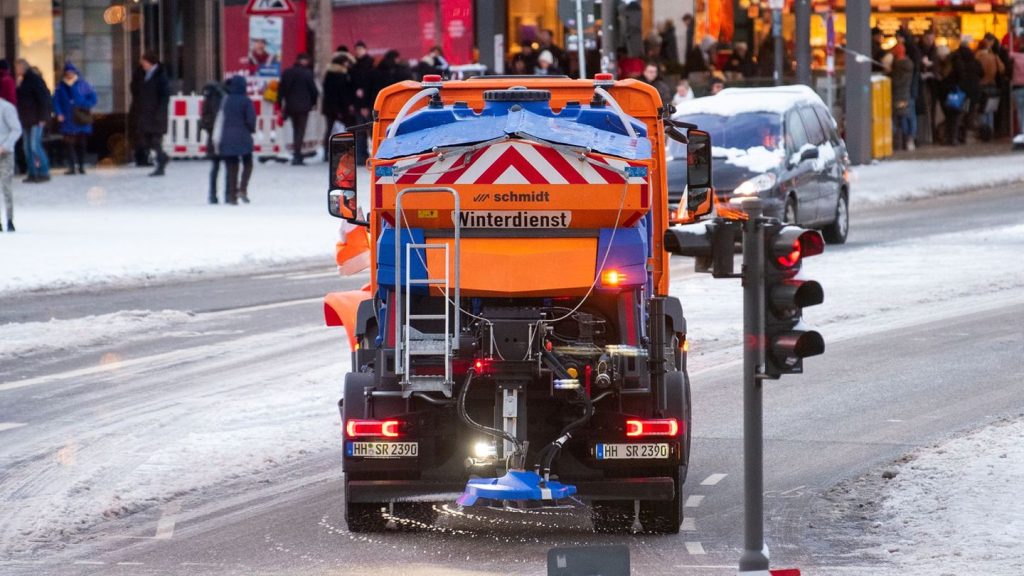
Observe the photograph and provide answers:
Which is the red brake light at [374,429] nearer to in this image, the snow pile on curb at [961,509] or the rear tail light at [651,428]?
the rear tail light at [651,428]

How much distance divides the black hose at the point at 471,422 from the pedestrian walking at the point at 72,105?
2458 cm

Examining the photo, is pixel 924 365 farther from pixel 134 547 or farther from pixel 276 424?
pixel 134 547

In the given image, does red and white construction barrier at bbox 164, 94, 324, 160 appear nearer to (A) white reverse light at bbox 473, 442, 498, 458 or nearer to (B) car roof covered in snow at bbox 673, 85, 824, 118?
(B) car roof covered in snow at bbox 673, 85, 824, 118

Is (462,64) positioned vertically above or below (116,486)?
above

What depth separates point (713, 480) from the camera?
10492 mm

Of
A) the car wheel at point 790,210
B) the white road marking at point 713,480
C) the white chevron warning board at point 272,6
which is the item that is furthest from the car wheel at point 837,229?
the white road marking at point 713,480

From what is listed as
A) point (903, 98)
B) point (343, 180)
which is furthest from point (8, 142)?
point (903, 98)

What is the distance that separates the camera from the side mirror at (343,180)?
10645 mm

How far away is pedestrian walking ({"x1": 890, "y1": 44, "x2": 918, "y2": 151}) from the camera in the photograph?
3850 centimetres

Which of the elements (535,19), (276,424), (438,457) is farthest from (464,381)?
(535,19)

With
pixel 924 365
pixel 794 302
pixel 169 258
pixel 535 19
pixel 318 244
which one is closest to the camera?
pixel 794 302

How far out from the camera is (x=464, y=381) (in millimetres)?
8789

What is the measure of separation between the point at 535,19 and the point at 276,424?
32.2 metres

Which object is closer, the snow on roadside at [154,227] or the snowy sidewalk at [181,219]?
the snow on roadside at [154,227]
